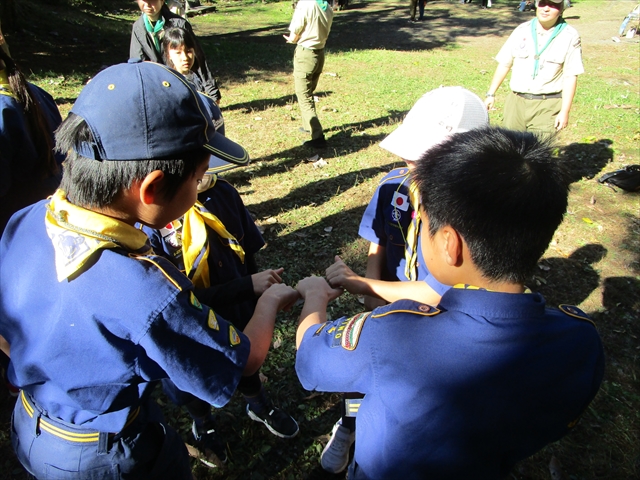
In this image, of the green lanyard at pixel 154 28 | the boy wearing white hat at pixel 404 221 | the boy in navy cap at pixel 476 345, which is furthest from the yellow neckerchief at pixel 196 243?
the green lanyard at pixel 154 28

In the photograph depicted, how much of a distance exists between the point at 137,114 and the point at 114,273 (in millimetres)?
445

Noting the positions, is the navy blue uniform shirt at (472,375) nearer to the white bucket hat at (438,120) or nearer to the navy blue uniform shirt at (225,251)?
the navy blue uniform shirt at (225,251)

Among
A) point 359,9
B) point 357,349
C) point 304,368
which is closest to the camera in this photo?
point 357,349

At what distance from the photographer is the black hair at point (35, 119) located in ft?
8.14

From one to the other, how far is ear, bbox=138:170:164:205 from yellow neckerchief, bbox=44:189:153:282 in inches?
3.9

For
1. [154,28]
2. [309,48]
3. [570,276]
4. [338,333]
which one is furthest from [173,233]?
[309,48]

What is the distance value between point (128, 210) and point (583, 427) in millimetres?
3222

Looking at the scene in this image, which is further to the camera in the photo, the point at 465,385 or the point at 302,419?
the point at 302,419

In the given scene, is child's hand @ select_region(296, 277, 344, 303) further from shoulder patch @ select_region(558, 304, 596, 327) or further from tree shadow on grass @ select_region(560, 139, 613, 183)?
tree shadow on grass @ select_region(560, 139, 613, 183)

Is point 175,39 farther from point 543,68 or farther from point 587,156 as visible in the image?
point 587,156

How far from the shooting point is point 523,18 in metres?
19.4

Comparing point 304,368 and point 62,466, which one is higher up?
point 304,368

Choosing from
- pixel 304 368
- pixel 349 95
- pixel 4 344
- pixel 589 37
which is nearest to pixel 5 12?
pixel 349 95

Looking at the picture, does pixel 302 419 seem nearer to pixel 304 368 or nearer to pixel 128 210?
pixel 304 368
